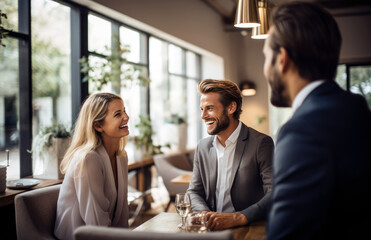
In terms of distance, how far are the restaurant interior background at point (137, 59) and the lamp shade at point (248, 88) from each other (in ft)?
0.56

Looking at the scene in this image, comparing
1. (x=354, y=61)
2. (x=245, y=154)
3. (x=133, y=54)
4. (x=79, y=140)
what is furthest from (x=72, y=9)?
(x=354, y=61)

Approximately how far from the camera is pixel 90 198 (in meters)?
2.00

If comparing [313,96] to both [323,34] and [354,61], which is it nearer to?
[323,34]

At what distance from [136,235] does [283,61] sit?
0.64m

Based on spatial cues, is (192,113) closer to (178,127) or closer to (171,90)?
(171,90)

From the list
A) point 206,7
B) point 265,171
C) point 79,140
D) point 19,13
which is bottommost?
point 265,171

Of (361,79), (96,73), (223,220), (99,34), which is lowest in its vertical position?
(223,220)

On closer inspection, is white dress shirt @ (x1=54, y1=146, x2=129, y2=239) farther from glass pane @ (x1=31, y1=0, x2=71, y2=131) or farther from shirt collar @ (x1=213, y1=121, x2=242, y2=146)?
glass pane @ (x1=31, y1=0, x2=71, y2=131)

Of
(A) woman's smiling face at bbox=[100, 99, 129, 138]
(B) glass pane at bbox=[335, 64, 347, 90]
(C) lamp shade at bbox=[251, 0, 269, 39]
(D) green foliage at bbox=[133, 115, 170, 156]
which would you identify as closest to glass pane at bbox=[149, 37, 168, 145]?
(D) green foliage at bbox=[133, 115, 170, 156]

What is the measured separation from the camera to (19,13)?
3262mm

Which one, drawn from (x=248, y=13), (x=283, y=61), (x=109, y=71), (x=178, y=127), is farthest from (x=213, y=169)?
(x=178, y=127)

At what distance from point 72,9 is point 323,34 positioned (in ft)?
11.4

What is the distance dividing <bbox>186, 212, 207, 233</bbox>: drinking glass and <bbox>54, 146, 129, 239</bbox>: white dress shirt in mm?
599

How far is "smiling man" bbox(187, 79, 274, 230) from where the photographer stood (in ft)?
6.70
